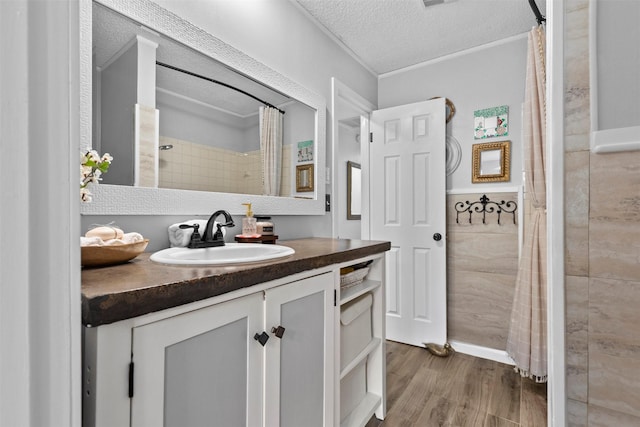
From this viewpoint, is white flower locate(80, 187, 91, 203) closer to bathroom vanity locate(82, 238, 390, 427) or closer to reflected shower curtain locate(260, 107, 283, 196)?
bathroom vanity locate(82, 238, 390, 427)

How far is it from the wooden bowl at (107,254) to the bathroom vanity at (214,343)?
0.09 ft

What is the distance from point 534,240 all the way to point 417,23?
1661 millimetres

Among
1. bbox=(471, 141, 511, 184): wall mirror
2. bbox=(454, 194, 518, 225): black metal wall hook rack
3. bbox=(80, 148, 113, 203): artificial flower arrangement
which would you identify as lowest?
bbox=(454, 194, 518, 225): black metal wall hook rack

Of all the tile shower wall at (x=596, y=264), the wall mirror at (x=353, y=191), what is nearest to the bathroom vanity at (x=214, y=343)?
the tile shower wall at (x=596, y=264)

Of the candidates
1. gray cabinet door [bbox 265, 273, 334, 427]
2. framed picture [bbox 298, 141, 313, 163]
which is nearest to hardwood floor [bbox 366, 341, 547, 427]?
gray cabinet door [bbox 265, 273, 334, 427]

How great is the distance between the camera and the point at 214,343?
82 centimetres

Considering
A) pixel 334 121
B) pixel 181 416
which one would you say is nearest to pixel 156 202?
pixel 181 416

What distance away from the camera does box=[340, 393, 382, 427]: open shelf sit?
5.03 feet

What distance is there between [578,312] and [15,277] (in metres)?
1.29

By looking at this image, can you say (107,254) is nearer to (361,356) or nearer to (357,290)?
(357,290)

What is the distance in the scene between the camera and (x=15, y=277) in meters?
0.30

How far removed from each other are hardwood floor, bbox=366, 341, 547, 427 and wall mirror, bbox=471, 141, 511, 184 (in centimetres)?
141

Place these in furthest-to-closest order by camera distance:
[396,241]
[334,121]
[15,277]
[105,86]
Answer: [396,241] → [334,121] → [105,86] → [15,277]

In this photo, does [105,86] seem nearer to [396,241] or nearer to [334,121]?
[334,121]
